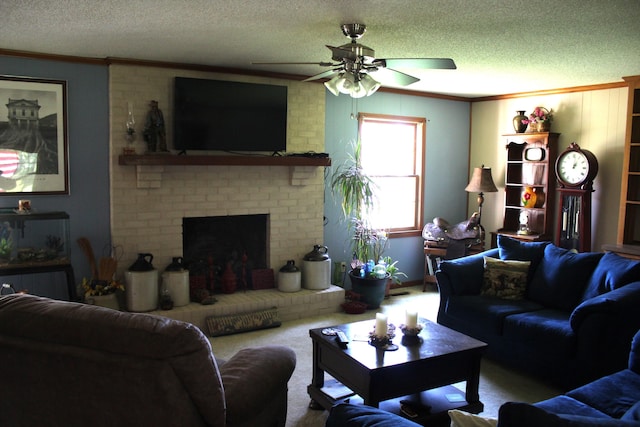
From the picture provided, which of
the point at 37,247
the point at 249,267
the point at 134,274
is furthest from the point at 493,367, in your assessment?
the point at 37,247

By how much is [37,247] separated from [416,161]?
4.25 m

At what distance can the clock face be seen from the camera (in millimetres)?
5316

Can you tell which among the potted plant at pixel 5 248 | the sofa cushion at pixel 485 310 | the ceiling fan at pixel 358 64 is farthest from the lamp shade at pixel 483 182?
the potted plant at pixel 5 248

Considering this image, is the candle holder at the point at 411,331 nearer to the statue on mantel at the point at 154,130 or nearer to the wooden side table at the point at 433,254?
the statue on mantel at the point at 154,130

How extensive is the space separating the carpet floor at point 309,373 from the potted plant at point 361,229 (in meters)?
0.28

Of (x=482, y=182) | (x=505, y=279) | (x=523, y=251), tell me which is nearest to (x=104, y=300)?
(x=505, y=279)

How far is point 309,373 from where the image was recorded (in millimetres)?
3785

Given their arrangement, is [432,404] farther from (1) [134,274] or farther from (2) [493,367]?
(1) [134,274]

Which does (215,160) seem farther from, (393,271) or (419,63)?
(393,271)

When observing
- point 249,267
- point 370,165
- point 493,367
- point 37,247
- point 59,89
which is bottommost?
point 493,367

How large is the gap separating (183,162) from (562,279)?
3.26m

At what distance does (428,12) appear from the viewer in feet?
9.95

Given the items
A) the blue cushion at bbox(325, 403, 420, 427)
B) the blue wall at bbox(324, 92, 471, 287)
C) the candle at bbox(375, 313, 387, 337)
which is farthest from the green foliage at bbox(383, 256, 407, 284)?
the blue cushion at bbox(325, 403, 420, 427)

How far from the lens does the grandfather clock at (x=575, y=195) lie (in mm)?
5309
